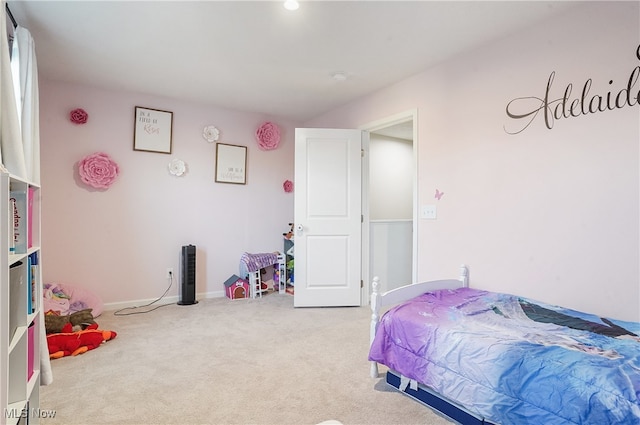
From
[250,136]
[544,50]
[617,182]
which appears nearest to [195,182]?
[250,136]

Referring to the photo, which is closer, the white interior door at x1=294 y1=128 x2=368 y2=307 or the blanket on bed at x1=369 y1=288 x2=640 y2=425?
the blanket on bed at x1=369 y1=288 x2=640 y2=425

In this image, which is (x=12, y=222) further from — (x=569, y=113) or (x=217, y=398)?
(x=569, y=113)

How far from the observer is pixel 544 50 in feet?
7.54

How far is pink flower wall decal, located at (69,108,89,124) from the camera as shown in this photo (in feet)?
11.5

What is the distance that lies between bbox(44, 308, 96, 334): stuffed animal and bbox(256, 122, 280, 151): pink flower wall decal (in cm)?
263

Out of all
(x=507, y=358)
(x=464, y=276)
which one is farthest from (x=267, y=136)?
(x=507, y=358)

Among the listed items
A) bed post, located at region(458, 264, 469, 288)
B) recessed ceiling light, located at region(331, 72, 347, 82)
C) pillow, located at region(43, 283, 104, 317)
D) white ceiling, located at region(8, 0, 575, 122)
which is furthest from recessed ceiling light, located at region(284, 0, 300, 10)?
pillow, located at region(43, 283, 104, 317)

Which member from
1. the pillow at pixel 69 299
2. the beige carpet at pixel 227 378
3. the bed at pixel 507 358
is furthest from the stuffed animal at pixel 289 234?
the bed at pixel 507 358

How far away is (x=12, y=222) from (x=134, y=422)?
3.53 ft

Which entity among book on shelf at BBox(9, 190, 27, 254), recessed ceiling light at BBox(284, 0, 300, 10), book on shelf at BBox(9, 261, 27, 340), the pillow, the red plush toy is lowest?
the red plush toy

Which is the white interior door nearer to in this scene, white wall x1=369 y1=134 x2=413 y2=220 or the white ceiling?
the white ceiling

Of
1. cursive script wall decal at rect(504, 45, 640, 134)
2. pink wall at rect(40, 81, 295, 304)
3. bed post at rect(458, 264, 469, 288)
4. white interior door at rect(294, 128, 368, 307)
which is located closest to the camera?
cursive script wall decal at rect(504, 45, 640, 134)

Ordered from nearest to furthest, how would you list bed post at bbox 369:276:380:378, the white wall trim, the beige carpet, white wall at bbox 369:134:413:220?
the beige carpet
bed post at bbox 369:276:380:378
the white wall trim
white wall at bbox 369:134:413:220

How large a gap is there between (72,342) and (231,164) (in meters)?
2.51
